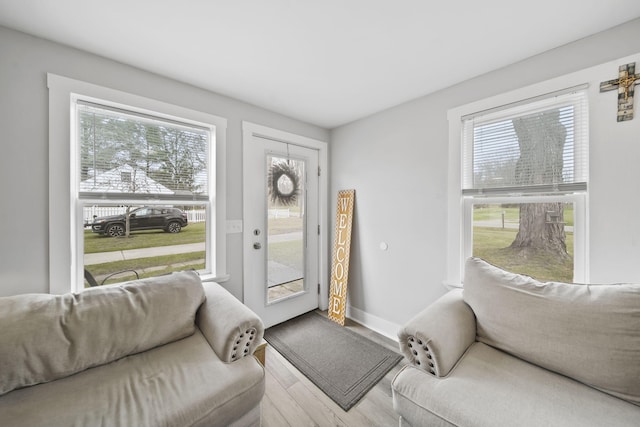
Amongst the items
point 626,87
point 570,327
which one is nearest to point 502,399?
point 570,327

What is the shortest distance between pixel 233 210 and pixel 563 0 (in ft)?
8.18

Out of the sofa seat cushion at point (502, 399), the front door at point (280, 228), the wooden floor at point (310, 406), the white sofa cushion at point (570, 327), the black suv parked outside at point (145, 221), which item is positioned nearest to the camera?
the sofa seat cushion at point (502, 399)

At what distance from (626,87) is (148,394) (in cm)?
289

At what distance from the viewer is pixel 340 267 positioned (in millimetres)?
2725

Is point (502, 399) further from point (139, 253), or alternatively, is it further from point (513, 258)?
point (139, 253)

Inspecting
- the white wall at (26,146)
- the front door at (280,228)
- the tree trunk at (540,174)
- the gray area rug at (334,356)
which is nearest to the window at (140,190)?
the white wall at (26,146)

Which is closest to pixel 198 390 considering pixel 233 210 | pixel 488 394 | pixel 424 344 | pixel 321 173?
pixel 424 344

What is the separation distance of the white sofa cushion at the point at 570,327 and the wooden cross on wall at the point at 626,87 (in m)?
0.96

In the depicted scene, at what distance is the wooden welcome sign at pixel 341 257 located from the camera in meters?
2.63

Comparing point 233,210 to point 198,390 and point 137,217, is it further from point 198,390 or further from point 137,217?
point 198,390

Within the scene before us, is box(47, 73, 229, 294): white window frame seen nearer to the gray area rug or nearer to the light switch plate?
the light switch plate

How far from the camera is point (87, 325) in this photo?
117 centimetres

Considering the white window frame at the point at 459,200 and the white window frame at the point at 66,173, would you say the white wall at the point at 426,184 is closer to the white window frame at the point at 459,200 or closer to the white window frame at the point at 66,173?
the white window frame at the point at 459,200

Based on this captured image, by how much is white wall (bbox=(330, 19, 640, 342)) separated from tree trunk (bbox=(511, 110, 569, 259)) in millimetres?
158
